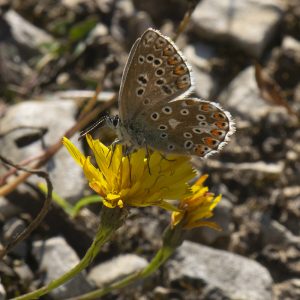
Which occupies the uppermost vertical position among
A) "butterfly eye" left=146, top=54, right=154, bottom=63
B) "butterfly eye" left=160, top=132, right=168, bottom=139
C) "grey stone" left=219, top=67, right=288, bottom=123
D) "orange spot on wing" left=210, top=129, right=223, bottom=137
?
"butterfly eye" left=146, top=54, right=154, bottom=63

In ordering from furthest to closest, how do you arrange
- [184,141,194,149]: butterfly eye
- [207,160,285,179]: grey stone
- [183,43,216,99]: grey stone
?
[183,43,216,99]: grey stone → [207,160,285,179]: grey stone → [184,141,194,149]: butterfly eye

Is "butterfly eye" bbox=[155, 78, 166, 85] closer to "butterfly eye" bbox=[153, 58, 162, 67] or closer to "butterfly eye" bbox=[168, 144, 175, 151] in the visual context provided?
"butterfly eye" bbox=[153, 58, 162, 67]

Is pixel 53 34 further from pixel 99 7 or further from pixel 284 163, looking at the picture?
pixel 284 163

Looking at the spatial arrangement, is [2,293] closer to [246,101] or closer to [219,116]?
[219,116]

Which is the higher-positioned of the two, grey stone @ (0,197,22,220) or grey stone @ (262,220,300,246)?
grey stone @ (0,197,22,220)

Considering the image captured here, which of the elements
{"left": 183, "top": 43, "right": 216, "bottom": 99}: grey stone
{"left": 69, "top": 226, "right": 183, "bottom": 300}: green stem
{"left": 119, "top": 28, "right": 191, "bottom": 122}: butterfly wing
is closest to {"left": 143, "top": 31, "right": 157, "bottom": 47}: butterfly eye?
{"left": 119, "top": 28, "right": 191, "bottom": 122}: butterfly wing

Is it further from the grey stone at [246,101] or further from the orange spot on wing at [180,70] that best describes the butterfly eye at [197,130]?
the grey stone at [246,101]

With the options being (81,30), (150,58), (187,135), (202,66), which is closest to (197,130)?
(187,135)
